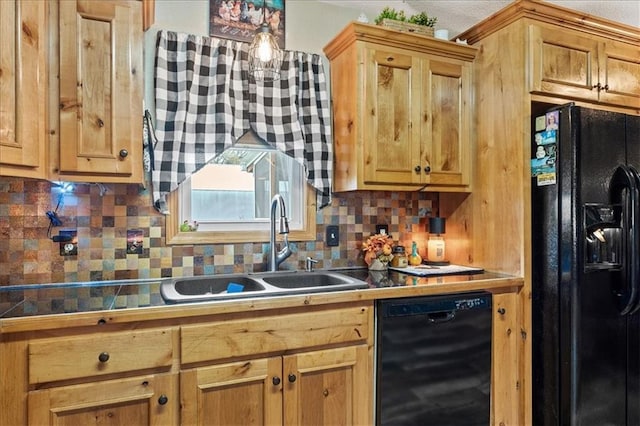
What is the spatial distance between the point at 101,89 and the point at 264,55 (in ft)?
2.27

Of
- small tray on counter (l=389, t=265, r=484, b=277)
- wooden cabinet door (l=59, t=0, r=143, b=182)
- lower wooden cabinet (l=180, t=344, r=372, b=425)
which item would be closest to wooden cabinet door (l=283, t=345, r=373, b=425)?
lower wooden cabinet (l=180, t=344, r=372, b=425)

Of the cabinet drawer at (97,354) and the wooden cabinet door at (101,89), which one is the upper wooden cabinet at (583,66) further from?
the cabinet drawer at (97,354)

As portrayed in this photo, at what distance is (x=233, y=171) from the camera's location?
7.48 feet

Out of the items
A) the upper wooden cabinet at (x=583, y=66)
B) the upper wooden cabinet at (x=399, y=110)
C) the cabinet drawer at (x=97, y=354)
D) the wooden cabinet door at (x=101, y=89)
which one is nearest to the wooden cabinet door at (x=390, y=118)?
the upper wooden cabinet at (x=399, y=110)

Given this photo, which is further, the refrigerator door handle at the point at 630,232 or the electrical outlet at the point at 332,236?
the electrical outlet at the point at 332,236

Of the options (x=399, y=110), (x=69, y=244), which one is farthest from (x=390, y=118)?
(x=69, y=244)

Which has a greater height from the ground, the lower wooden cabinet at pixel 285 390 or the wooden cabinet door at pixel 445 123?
the wooden cabinet door at pixel 445 123

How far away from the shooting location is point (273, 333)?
1.62m

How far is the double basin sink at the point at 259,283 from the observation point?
1.80m

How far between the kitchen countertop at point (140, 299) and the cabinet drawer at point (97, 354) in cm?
7

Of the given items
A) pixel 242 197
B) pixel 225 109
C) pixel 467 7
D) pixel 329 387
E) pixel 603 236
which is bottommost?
pixel 329 387

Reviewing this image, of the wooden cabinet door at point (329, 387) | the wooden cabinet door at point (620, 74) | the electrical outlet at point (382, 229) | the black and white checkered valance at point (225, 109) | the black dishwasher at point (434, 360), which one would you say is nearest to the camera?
the wooden cabinet door at point (329, 387)

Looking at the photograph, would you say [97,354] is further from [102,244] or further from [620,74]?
[620,74]

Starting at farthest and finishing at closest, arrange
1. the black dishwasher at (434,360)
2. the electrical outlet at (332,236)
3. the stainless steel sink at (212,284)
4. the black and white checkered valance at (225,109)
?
the electrical outlet at (332,236), the black and white checkered valance at (225,109), the stainless steel sink at (212,284), the black dishwasher at (434,360)
